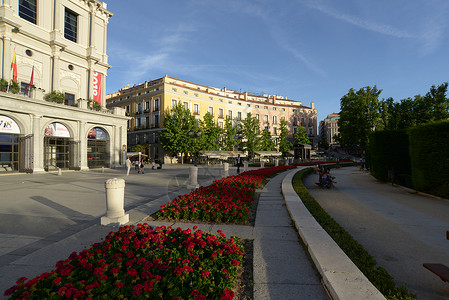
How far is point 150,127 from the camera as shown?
4775 cm

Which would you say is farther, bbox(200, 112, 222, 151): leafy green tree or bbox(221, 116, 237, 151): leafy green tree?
bbox(221, 116, 237, 151): leafy green tree

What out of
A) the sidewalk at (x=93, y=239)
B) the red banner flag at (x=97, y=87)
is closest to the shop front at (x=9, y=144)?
the red banner flag at (x=97, y=87)

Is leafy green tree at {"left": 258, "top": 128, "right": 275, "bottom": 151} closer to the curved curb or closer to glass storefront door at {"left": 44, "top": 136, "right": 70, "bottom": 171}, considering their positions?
glass storefront door at {"left": 44, "top": 136, "right": 70, "bottom": 171}

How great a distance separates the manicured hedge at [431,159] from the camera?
31.2ft

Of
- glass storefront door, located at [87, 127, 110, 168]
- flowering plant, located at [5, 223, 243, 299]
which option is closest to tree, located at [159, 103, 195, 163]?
glass storefront door, located at [87, 127, 110, 168]

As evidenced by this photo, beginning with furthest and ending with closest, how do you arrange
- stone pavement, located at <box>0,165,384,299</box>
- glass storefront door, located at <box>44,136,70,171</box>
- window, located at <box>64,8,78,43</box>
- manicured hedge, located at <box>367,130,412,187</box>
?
window, located at <box>64,8,78,43</box> < glass storefront door, located at <box>44,136,70,171</box> < manicured hedge, located at <box>367,130,412,187</box> < stone pavement, located at <box>0,165,384,299</box>

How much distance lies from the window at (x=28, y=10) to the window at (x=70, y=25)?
315 cm

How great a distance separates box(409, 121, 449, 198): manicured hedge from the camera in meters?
9.51

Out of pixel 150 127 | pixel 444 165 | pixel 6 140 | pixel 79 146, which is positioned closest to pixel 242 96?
pixel 150 127

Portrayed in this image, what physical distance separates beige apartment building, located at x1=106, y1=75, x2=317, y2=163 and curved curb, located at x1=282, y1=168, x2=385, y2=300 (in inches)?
1691

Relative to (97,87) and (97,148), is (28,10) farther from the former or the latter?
(97,148)

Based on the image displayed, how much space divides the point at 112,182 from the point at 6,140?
2198 centimetres

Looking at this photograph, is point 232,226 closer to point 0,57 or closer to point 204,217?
point 204,217

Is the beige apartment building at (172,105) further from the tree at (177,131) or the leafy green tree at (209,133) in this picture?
the leafy green tree at (209,133)
